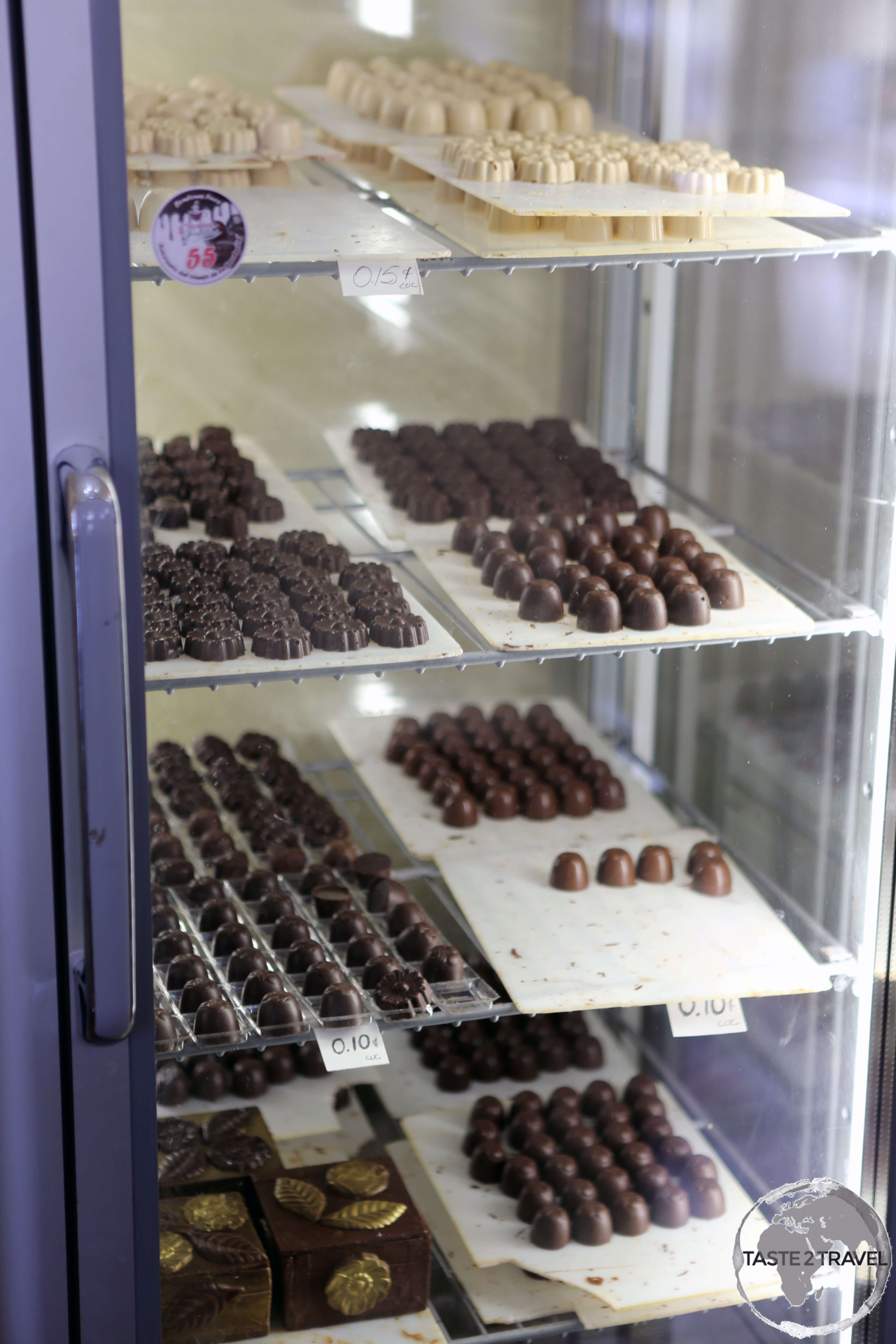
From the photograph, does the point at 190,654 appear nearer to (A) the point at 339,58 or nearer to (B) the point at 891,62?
(A) the point at 339,58

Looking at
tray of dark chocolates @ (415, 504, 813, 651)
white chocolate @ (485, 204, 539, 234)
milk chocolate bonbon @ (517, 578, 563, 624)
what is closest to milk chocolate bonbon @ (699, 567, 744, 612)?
Result: tray of dark chocolates @ (415, 504, 813, 651)

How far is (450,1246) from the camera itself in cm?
186

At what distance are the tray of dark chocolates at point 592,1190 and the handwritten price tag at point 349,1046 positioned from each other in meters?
0.36

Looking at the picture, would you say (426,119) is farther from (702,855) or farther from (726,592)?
(702,855)

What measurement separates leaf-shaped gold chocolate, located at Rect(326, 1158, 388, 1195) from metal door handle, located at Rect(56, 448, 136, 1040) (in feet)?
1.96

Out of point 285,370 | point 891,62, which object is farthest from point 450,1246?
point 891,62

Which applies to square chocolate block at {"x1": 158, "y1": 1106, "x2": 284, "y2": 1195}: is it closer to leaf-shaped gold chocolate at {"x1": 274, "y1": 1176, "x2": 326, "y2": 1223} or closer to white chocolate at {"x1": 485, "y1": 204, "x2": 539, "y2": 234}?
leaf-shaped gold chocolate at {"x1": 274, "y1": 1176, "x2": 326, "y2": 1223}

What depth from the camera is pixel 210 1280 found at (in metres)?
1.58

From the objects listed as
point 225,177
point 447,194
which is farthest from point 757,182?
point 225,177

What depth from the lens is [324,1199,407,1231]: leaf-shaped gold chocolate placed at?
1670 mm

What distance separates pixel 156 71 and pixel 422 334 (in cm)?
57

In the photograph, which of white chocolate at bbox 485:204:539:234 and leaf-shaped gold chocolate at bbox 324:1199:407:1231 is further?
leaf-shaped gold chocolate at bbox 324:1199:407:1231

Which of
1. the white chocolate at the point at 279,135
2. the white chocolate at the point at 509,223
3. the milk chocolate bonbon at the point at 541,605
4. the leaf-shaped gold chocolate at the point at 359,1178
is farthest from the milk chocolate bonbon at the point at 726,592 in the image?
the leaf-shaped gold chocolate at the point at 359,1178

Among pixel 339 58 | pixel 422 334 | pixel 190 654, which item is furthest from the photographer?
pixel 422 334
